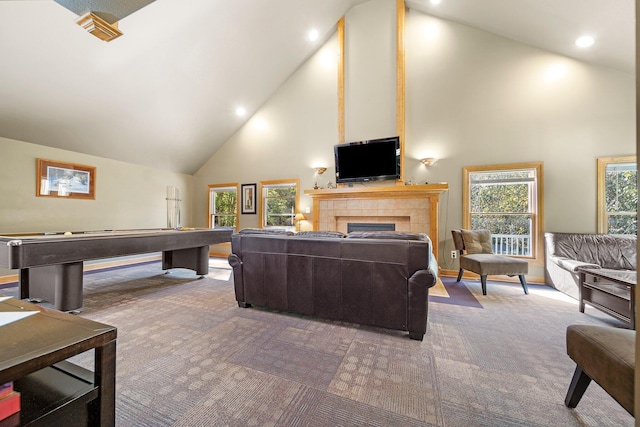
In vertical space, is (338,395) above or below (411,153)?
below

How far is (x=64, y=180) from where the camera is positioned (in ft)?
14.4

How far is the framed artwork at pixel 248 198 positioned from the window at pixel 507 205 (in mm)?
4769

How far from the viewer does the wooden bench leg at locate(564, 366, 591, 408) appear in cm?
127

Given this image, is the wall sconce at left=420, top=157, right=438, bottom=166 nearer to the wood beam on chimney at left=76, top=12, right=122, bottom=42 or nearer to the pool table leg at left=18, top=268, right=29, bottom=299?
the wood beam on chimney at left=76, top=12, right=122, bottom=42

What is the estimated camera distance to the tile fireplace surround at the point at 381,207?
4.34 meters

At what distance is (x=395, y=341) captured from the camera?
2.02m

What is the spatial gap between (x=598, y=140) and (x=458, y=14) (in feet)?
10.1

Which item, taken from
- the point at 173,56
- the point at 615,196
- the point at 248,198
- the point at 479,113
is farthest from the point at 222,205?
the point at 615,196

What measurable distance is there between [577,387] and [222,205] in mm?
→ 7055

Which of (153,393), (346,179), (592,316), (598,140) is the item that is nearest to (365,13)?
(346,179)

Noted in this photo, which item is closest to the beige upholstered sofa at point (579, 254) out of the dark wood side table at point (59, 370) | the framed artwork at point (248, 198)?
the dark wood side table at point (59, 370)

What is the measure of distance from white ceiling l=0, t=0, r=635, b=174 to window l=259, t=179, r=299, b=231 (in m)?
2.06

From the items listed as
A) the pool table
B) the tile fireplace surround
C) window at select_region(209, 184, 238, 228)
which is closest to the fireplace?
the tile fireplace surround

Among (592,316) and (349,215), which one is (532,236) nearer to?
(592,316)
